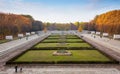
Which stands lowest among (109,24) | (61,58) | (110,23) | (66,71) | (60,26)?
(66,71)

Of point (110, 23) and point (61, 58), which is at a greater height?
point (110, 23)

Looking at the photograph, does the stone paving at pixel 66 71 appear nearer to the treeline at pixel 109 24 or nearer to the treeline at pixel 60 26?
A: the treeline at pixel 109 24

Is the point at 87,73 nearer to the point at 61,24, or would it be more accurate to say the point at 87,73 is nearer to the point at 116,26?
the point at 116,26

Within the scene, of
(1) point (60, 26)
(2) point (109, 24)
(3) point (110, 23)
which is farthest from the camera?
(1) point (60, 26)

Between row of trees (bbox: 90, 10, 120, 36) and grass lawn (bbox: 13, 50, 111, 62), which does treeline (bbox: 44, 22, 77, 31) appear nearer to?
row of trees (bbox: 90, 10, 120, 36)

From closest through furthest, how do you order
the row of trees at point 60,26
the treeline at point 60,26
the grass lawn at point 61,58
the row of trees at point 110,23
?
the grass lawn at point 61,58 → the row of trees at point 110,23 → the treeline at point 60,26 → the row of trees at point 60,26

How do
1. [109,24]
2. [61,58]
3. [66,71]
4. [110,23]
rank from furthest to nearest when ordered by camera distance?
[110,23] → [109,24] → [61,58] → [66,71]

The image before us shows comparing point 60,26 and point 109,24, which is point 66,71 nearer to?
point 109,24

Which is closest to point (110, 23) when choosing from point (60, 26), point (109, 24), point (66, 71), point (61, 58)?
point (109, 24)

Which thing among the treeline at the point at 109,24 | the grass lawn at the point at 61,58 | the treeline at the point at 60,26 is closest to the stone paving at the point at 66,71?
the grass lawn at the point at 61,58

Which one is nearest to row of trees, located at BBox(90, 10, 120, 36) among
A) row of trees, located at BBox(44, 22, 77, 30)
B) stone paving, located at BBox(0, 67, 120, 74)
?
row of trees, located at BBox(44, 22, 77, 30)

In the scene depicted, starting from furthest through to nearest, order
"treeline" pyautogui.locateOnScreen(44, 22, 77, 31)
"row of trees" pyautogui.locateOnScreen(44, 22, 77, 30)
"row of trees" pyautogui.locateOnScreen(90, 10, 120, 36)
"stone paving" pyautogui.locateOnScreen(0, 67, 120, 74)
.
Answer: "row of trees" pyautogui.locateOnScreen(44, 22, 77, 30)
"treeline" pyautogui.locateOnScreen(44, 22, 77, 31)
"row of trees" pyautogui.locateOnScreen(90, 10, 120, 36)
"stone paving" pyautogui.locateOnScreen(0, 67, 120, 74)

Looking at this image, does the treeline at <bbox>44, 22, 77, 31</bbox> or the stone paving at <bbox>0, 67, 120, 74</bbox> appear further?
the treeline at <bbox>44, 22, 77, 31</bbox>

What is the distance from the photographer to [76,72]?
17375 mm
